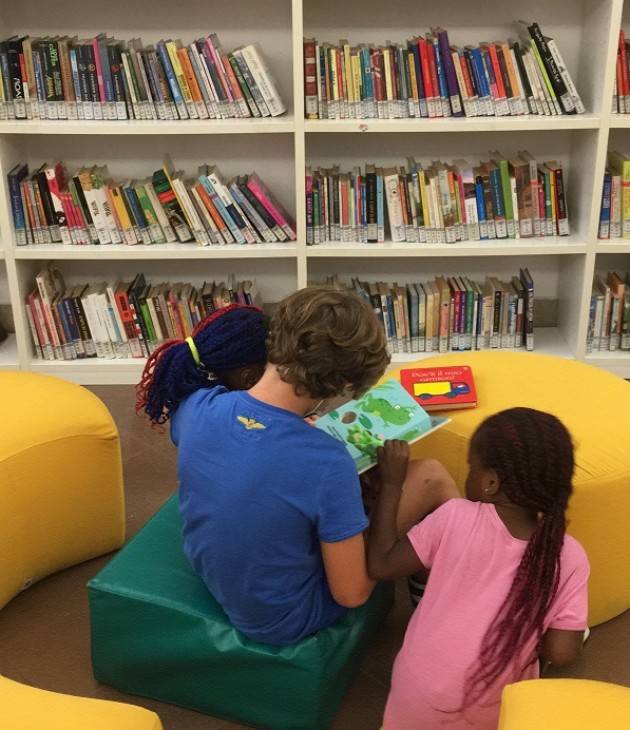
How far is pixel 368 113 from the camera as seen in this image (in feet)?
10.9

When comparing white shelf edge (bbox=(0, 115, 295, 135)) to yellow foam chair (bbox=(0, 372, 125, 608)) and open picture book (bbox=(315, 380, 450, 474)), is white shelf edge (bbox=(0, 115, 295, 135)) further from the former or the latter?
open picture book (bbox=(315, 380, 450, 474))

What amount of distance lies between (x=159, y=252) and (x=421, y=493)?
5.86 feet

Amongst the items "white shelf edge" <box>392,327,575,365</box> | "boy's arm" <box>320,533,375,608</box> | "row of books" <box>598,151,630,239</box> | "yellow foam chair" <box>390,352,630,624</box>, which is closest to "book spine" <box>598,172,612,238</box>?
"row of books" <box>598,151,630,239</box>

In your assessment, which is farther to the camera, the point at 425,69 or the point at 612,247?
the point at 612,247

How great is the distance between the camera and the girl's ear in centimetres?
170

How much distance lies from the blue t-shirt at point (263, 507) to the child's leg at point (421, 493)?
9.0 inches

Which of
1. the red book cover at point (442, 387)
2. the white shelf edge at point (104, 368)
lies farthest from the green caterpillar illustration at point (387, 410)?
the white shelf edge at point (104, 368)

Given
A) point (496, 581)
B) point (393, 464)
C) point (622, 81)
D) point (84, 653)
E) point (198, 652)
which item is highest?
point (622, 81)

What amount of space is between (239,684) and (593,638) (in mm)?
871

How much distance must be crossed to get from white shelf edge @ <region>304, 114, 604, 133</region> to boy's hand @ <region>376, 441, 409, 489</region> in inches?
64.3

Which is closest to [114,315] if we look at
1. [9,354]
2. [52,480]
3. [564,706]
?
[9,354]

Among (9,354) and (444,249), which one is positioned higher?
(444,249)

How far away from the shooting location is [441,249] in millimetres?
3482

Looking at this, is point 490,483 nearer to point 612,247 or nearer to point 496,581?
point 496,581
